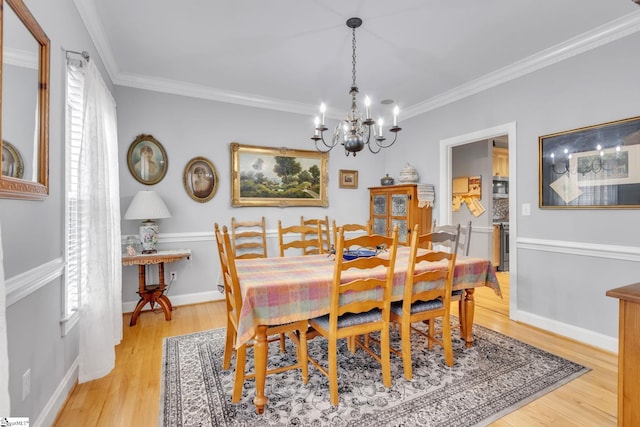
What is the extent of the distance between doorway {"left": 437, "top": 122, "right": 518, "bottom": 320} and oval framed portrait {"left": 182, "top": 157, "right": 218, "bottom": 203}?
2.99 metres

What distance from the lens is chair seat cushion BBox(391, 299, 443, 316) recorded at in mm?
2146

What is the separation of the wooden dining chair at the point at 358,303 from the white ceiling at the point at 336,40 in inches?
70.2

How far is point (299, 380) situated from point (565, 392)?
1.72m

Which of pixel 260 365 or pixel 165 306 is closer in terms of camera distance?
pixel 260 365

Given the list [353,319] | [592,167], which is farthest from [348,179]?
[353,319]

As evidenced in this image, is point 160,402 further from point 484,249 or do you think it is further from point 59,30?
point 484,249

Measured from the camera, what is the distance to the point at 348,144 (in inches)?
98.2

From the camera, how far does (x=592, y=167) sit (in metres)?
2.64

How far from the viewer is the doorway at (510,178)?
3236 millimetres

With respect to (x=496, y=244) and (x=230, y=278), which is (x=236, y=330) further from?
(x=496, y=244)

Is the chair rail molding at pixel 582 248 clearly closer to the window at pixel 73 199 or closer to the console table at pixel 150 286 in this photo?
the console table at pixel 150 286

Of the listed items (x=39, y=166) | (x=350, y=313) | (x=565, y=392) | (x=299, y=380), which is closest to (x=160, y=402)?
(x=299, y=380)

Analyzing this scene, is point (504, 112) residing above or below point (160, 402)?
above

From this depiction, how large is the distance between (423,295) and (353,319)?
1.80 feet
